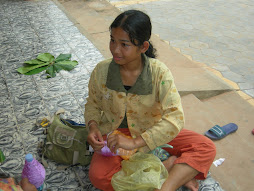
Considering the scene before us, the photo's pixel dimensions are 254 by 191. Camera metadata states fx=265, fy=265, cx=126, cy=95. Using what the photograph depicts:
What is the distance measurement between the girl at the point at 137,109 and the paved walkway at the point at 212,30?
1.79m

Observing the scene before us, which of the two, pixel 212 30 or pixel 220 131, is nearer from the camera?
pixel 220 131

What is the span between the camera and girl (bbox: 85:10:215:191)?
1397 mm

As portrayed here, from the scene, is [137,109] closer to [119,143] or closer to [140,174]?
[119,143]

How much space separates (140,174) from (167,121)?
334 mm

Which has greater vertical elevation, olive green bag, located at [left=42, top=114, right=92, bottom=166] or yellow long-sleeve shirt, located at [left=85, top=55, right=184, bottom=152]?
yellow long-sleeve shirt, located at [left=85, top=55, right=184, bottom=152]

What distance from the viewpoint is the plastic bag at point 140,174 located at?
145cm

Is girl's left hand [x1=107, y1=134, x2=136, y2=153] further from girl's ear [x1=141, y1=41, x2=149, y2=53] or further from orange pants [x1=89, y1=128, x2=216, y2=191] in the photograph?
girl's ear [x1=141, y1=41, x2=149, y2=53]

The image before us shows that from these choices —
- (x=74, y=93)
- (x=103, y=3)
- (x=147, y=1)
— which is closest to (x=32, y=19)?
(x=103, y=3)

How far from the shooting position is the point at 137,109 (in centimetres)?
155

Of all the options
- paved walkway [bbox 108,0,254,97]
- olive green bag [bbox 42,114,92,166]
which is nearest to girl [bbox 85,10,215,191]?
olive green bag [bbox 42,114,92,166]

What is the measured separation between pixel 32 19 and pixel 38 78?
1.97 meters

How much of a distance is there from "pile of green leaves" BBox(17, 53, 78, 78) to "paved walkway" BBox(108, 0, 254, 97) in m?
1.81

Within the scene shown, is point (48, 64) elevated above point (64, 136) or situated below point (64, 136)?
below

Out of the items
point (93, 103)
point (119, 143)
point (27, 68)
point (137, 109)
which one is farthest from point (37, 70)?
point (119, 143)
